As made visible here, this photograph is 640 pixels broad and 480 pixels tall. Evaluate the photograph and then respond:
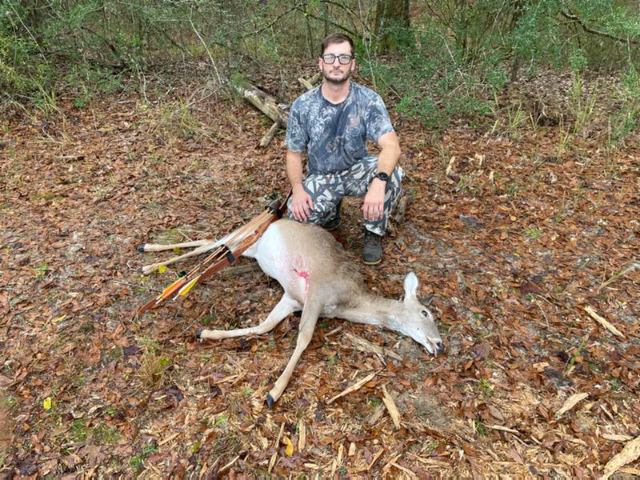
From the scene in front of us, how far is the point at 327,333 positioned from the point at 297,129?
187cm

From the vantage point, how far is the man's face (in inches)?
136

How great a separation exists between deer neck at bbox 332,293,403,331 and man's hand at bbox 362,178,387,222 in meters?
0.68

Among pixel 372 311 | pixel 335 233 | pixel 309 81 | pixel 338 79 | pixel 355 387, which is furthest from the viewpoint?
pixel 309 81

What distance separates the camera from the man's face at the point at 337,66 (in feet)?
11.4

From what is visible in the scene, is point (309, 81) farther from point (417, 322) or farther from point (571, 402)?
point (571, 402)

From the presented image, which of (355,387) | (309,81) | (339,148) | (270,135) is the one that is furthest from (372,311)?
(309,81)

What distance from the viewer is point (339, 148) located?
397 cm

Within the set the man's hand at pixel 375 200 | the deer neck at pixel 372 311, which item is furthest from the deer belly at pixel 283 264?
the man's hand at pixel 375 200

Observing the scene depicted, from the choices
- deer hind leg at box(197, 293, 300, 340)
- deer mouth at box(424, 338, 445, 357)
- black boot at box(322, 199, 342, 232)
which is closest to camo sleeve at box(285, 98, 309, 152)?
black boot at box(322, 199, 342, 232)

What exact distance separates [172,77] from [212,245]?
14.3ft

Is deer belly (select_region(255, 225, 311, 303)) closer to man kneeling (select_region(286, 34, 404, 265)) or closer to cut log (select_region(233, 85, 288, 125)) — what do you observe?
man kneeling (select_region(286, 34, 404, 265))

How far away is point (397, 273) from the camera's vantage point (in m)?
3.85

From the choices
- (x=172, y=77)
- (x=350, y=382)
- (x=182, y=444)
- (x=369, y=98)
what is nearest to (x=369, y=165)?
(x=369, y=98)

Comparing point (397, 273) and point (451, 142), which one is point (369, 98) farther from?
point (451, 142)
